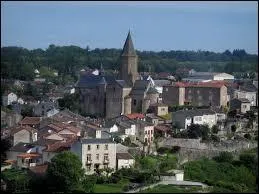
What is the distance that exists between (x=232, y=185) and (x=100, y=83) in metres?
7.53

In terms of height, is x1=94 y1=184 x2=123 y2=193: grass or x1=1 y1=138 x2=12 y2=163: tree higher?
x1=1 y1=138 x2=12 y2=163: tree

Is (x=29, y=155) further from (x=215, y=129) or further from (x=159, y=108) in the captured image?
(x=215, y=129)

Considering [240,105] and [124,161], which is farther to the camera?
[240,105]

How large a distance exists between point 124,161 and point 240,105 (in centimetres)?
817

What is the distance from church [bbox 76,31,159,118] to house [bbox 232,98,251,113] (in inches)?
110

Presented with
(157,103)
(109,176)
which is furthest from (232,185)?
(157,103)

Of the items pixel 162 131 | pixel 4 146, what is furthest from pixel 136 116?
pixel 4 146

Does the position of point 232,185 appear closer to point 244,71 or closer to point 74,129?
point 74,129

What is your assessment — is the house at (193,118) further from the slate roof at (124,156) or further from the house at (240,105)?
the slate roof at (124,156)

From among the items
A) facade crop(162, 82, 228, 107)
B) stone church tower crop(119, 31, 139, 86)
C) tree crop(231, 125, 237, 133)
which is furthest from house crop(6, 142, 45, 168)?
facade crop(162, 82, 228, 107)

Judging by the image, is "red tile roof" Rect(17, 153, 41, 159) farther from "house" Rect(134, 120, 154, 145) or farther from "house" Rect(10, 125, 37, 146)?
"house" Rect(134, 120, 154, 145)

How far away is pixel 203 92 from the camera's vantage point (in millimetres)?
22875

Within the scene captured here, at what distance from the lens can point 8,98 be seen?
22828mm

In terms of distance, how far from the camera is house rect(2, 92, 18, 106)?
21.9 m
